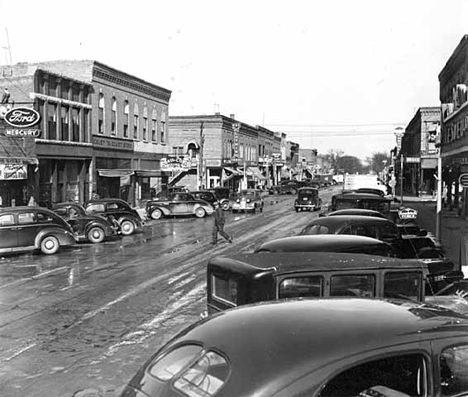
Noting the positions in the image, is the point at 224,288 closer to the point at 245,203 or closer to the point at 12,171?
the point at 12,171

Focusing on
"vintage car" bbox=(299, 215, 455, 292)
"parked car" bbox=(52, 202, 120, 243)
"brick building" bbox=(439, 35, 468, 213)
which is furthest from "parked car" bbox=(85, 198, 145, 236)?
"brick building" bbox=(439, 35, 468, 213)

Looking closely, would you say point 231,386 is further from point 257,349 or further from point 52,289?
point 52,289

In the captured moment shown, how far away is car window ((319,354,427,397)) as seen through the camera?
2.98 m

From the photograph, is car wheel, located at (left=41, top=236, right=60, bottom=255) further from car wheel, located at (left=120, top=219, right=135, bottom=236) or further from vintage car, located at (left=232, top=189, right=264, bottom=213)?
vintage car, located at (left=232, top=189, right=264, bottom=213)

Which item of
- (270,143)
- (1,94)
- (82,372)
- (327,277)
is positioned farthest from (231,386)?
(270,143)

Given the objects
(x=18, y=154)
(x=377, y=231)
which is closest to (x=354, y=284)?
(x=377, y=231)

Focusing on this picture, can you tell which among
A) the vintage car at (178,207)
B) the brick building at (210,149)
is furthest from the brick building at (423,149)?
the vintage car at (178,207)

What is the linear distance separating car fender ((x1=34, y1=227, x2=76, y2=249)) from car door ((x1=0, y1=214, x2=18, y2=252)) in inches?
→ 26.7

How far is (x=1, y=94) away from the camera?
30.1m

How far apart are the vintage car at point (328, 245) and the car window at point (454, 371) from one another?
501 cm

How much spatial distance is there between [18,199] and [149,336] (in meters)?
22.4

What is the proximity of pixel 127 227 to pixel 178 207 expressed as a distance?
10702 millimetres

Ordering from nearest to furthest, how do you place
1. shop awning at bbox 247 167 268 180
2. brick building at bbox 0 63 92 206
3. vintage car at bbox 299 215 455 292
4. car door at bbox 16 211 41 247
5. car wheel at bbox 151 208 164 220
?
1. vintage car at bbox 299 215 455 292
2. car door at bbox 16 211 41 247
3. brick building at bbox 0 63 92 206
4. car wheel at bbox 151 208 164 220
5. shop awning at bbox 247 167 268 180

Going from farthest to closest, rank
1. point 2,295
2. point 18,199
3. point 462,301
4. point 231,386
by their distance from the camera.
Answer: point 18,199
point 2,295
point 462,301
point 231,386
